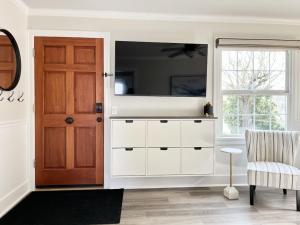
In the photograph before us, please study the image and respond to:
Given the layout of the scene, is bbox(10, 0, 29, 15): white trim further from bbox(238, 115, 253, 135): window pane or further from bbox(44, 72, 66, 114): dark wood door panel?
bbox(238, 115, 253, 135): window pane

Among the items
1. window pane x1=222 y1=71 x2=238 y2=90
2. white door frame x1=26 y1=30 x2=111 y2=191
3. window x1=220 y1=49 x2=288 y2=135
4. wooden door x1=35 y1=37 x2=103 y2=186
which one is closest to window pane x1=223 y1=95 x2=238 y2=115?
window x1=220 y1=49 x2=288 y2=135

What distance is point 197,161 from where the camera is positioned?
10.1 feet

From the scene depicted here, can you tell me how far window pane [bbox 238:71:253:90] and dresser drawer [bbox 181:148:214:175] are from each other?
3.62 ft

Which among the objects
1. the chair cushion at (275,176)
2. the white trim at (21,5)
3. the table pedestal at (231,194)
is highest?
the white trim at (21,5)

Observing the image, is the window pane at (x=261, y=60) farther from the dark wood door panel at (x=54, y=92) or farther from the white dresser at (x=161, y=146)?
the dark wood door panel at (x=54, y=92)

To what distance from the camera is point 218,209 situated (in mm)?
2602

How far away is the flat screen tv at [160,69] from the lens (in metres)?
3.11

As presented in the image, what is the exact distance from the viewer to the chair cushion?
257cm

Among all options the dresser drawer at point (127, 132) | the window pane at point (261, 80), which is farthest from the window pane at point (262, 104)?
the dresser drawer at point (127, 132)

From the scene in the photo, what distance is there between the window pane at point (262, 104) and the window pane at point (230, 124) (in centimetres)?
36

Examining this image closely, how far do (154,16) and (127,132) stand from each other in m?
1.63

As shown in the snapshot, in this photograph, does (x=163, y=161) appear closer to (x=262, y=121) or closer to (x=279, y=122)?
(x=262, y=121)

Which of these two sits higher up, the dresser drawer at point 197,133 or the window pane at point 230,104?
the window pane at point 230,104

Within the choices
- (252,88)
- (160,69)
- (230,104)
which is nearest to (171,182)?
(230,104)
